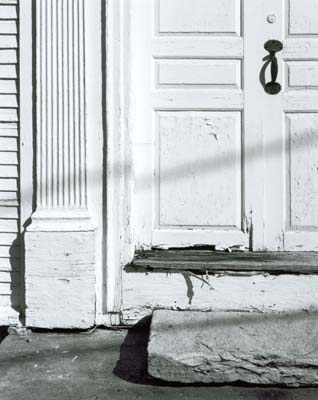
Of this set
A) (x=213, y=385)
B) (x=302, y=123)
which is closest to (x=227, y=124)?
(x=302, y=123)

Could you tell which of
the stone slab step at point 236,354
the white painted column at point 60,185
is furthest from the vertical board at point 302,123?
the white painted column at point 60,185

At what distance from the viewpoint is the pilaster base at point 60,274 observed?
14.2 ft

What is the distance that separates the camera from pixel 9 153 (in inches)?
177

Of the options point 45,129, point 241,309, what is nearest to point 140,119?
point 45,129

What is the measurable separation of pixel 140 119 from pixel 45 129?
621 millimetres

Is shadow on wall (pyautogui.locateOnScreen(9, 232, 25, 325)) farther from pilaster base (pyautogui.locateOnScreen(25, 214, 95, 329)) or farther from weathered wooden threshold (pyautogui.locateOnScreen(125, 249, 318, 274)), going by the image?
weathered wooden threshold (pyautogui.locateOnScreen(125, 249, 318, 274))

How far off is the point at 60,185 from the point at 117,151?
40cm

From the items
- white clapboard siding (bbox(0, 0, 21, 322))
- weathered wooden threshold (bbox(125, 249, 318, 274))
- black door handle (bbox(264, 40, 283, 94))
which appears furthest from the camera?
black door handle (bbox(264, 40, 283, 94))

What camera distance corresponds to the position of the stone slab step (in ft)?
12.0

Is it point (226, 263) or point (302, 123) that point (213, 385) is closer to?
point (226, 263)

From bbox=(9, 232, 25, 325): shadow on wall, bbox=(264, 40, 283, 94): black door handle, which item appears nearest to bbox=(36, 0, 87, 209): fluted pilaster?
bbox=(9, 232, 25, 325): shadow on wall

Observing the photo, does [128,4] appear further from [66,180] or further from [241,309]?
[241,309]

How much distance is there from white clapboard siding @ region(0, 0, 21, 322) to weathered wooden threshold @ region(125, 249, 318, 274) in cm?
73

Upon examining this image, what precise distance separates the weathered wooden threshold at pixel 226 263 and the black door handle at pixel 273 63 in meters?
1.03
